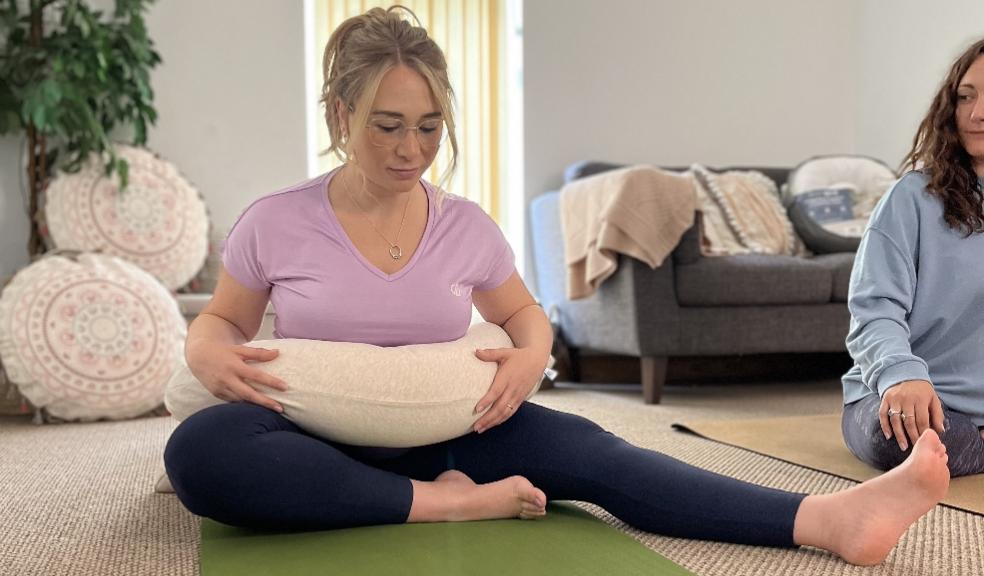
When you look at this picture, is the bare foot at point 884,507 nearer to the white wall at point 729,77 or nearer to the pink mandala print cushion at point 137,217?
the pink mandala print cushion at point 137,217

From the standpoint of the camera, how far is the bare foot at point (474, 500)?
4.44 ft

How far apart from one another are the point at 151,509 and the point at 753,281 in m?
2.07

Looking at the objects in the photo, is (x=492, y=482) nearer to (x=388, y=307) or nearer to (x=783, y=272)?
(x=388, y=307)

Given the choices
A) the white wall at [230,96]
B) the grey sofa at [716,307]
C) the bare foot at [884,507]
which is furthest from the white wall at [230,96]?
the bare foot at [884,507]

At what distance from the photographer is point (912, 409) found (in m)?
1.60

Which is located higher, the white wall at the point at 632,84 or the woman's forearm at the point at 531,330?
the white wall at the point at 632,84

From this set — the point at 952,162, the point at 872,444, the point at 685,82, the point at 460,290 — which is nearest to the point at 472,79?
the point at 685,82

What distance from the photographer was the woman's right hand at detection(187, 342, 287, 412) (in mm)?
1349

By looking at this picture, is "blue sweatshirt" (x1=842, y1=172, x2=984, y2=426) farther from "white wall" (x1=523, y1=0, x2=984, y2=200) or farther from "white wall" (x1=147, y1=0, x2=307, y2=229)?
"white wall" (x1=147, y1=0, x2=307, y2=229)

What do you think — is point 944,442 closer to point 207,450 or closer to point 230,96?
point 207,450

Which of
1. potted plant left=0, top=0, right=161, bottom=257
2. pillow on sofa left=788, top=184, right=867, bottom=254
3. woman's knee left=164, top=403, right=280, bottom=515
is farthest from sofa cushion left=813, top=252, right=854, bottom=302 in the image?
woman's knee left=164, top=403, right=280, bottom=515

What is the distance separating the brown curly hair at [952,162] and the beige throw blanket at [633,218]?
119 centimetres

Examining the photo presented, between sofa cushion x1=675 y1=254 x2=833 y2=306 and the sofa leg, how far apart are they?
194mm

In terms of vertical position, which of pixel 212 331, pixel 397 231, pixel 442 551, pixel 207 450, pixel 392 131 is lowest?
pixel 442 551
